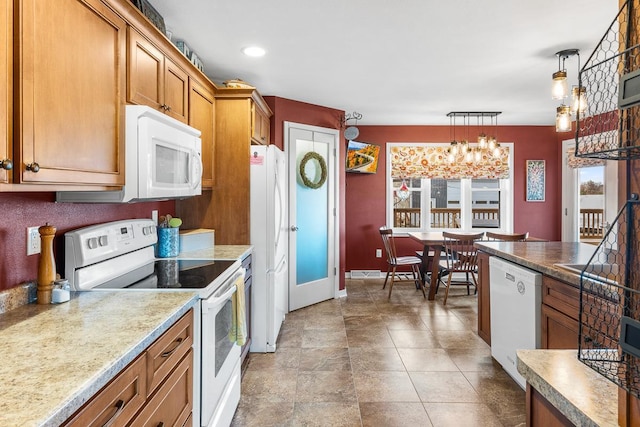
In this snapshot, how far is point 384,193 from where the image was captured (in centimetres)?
600

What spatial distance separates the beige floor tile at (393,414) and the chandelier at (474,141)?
3.28 meters

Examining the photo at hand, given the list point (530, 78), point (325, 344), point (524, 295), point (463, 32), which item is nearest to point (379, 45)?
point (463, 32)

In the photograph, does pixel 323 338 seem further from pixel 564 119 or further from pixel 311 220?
pixel 564 119

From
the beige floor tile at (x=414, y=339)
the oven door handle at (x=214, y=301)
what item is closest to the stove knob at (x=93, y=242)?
the oven door handle at (x=214, y=301)

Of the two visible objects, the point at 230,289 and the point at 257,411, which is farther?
the point at 257,411

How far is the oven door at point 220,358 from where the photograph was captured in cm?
176

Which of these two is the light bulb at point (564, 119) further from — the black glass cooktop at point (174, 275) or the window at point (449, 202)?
the window at point (449, 202)

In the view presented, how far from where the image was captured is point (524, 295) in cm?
241

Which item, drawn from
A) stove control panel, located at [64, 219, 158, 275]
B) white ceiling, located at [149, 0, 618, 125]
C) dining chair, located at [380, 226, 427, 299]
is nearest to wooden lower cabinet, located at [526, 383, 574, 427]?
stove control panel, located at [64, 219, 158, 275]

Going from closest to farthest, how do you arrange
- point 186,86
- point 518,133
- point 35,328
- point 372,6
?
point 35,328 → point 372,6 → point 186,86 → point 518,133

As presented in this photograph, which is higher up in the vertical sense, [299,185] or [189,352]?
[299,185]

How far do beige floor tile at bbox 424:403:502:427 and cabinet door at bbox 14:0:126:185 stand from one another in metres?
2.12

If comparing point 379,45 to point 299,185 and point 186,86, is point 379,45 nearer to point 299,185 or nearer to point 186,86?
point 186,86

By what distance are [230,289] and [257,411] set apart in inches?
32.0
